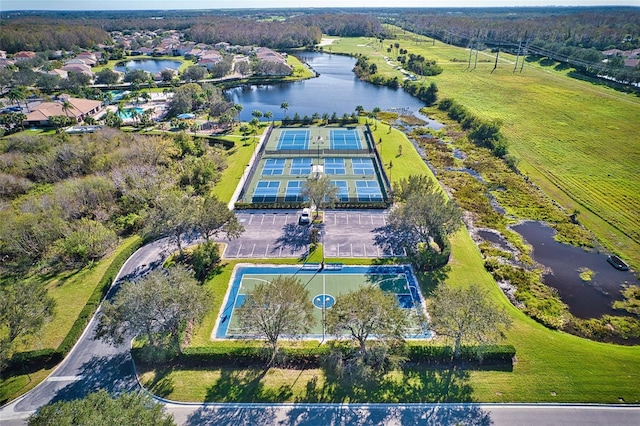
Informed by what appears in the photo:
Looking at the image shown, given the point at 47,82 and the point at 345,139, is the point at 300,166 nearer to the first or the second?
the point at 345,139

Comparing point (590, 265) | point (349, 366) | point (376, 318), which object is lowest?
point (590, 265)

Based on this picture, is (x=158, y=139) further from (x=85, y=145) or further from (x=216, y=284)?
(x=216, y=284)

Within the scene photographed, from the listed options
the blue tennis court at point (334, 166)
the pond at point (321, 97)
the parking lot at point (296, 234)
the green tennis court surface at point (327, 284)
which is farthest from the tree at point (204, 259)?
the pond at point (321, 97)

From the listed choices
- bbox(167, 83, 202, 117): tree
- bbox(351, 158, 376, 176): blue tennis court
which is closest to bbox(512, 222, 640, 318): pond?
bbox(351, 158, 376, 176): blue tennis court

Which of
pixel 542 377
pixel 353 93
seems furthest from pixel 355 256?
pixel 353 93

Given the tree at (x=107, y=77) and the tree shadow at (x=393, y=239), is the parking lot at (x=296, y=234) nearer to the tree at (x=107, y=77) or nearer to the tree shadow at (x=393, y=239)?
the tree shadow at (x=393, y=239)

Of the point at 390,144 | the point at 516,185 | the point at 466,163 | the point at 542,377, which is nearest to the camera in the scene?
the point at 542,377
